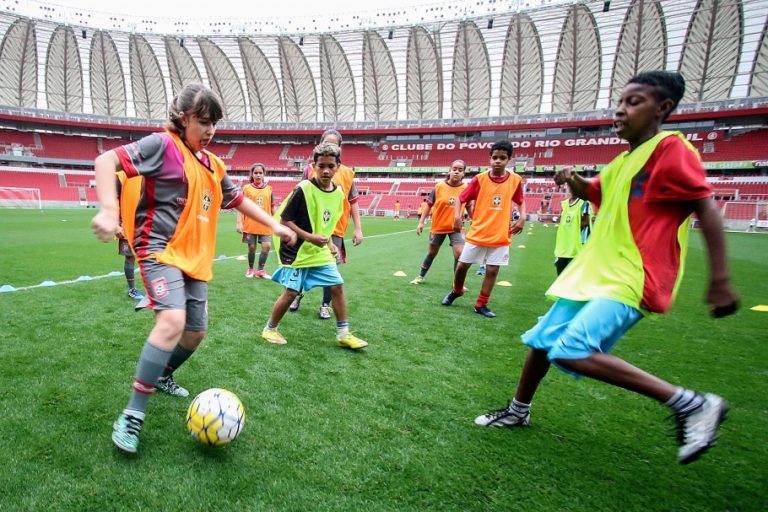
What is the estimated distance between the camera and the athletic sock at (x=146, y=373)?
2.08 meters

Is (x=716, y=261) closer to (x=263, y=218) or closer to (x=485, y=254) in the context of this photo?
(x=263, y=218)

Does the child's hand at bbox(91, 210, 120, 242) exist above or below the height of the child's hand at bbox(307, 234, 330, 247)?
above

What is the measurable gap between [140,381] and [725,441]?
3334mm


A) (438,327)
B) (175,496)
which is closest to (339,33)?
(438,327)

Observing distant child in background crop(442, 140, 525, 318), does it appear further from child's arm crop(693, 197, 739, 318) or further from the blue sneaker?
the blue sneaker

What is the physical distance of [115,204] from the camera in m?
1.84

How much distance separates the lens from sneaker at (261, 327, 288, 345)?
150 inches

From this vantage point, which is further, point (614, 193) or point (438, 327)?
point (438, 327)

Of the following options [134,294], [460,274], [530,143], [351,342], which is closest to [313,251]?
[351,342]

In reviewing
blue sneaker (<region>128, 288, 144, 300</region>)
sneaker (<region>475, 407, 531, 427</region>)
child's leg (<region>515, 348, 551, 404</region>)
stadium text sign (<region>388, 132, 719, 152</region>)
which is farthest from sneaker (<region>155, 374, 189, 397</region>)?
stadium text sign (<region>388, 132, 719, 152</region>)

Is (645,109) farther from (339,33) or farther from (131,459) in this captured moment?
(339,33)

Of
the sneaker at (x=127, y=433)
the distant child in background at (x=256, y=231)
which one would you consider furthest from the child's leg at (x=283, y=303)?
the distant child in background at (x=256, y=231)

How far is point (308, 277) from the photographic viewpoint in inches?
150

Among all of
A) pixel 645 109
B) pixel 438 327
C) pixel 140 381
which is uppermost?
pixel 645 109
